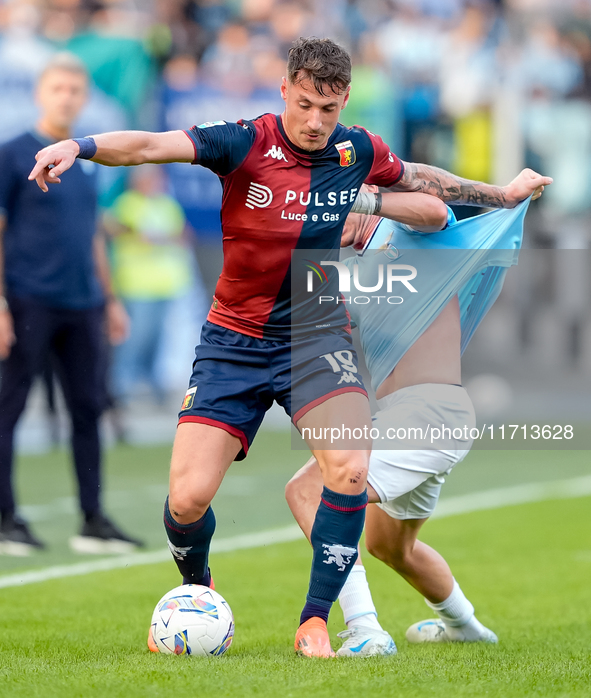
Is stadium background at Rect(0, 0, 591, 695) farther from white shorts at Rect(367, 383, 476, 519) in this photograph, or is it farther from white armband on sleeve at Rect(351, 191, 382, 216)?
white armband on sleeve at Rect(351, 191, 382, 216)

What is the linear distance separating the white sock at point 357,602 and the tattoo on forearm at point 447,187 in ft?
5.16

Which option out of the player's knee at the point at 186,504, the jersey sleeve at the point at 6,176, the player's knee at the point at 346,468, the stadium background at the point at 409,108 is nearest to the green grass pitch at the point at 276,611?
the player's knee at the point at 186,504

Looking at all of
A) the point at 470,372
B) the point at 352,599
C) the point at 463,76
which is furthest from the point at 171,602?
the point at 463,76

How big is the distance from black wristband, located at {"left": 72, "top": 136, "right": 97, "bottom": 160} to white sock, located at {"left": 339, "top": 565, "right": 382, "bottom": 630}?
6.24 ft

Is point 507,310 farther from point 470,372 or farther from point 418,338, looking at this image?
point 418,338

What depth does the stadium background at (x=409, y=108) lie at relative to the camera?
1358 cm

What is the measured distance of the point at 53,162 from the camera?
389cm

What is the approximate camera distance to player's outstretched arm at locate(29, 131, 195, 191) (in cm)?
395

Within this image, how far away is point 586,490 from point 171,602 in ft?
20.0

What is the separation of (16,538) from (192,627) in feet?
9.02

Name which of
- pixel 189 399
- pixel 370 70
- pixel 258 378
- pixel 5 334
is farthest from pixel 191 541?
pixel 370 70

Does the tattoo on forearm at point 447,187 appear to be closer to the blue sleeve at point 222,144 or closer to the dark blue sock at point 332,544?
the blue sleeve at point 222,144

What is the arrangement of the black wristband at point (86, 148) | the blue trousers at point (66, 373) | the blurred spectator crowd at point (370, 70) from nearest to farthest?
the black wristband at point (86, 148), the blue trousers at point (66, 373), the blurred spectator crowd at point (370, 70)

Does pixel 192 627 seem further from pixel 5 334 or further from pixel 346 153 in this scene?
pixel 5 334
